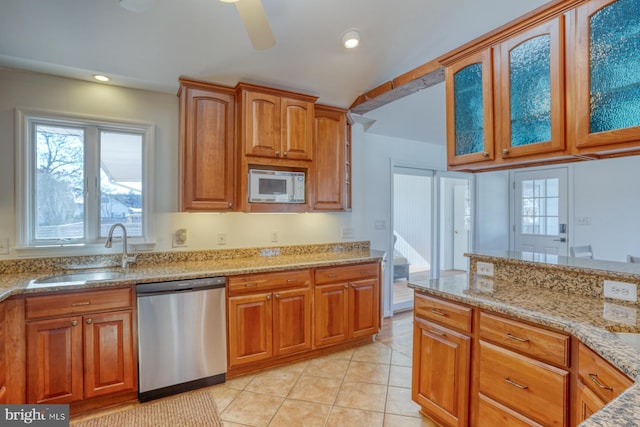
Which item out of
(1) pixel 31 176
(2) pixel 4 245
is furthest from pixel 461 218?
(2) pixel 4 245

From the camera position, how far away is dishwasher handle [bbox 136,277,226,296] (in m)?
2.23

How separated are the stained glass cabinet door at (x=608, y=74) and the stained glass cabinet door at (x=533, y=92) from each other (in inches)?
3.3

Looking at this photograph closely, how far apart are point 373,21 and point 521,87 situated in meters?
Answer: 1.23

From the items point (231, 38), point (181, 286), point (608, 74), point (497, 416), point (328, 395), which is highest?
point (231, 38)

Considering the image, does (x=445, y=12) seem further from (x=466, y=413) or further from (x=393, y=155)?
(x=466, y=413)

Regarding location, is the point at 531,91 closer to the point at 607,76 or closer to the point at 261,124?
the point at 607,76

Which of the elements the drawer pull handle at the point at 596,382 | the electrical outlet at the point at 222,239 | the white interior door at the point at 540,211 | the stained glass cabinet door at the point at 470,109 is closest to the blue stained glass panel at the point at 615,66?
the stained glass cabinet door at the point at 470,109

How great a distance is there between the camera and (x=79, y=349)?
2.08m

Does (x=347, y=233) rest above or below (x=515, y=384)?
above

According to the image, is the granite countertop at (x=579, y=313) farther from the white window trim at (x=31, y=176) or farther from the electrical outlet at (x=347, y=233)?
the white window trim at (x=31, y=176)

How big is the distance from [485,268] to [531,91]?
1.17 metres

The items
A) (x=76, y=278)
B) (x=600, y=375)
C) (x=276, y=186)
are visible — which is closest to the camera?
(x=600, y=375)

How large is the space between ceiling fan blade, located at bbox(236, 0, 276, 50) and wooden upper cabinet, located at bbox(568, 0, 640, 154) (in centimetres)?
160

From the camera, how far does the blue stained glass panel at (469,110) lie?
203 centimetres
